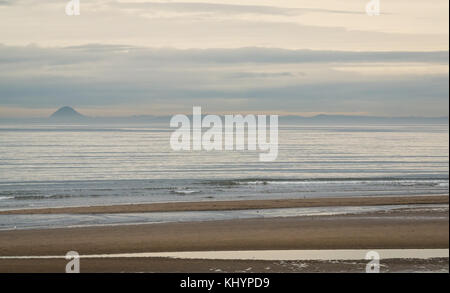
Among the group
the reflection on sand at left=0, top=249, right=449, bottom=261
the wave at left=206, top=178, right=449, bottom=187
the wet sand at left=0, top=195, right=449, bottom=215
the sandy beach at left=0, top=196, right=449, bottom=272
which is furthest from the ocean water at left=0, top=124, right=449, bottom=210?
the reflection on sand at left=0, top=249, right=449, bottom=261

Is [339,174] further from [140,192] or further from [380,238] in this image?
[380,238]

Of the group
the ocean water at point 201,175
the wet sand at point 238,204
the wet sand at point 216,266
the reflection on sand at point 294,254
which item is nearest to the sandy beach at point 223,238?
the wet sand at point 216,266

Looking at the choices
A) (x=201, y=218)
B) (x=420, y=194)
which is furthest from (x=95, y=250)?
(x=420, y=194)

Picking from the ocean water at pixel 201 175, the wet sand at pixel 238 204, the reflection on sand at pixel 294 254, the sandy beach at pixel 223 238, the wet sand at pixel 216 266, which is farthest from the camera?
the ocean water at pixel 201 175

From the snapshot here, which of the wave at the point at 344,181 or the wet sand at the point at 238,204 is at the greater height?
the wave at the point at 344,181

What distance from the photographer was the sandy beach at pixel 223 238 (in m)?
15.7

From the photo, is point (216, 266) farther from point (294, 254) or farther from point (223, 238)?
point (223, 238)

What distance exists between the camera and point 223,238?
19.3m

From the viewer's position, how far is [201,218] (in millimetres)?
24172

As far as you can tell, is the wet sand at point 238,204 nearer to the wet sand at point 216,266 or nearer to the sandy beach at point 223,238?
the sandy beach at point 223,238

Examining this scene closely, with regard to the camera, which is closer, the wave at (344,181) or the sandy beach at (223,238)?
the sandy beach at (223,238)

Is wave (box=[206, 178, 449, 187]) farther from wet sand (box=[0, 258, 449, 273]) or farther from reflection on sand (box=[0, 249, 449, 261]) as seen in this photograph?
wet sand (box=[0, 258, 449, 273])

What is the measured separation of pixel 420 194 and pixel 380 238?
1519cm
